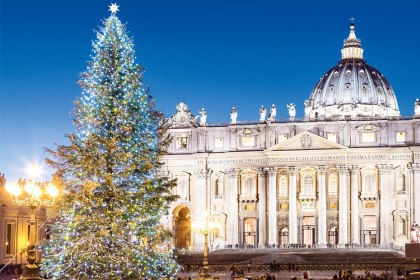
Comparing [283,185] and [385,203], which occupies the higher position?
[283,185]

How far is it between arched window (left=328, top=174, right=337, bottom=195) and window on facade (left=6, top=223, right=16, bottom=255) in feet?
141

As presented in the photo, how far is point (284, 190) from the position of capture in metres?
88.6

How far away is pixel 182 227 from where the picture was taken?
94750 mm

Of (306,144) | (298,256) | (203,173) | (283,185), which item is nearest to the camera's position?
(298,256)

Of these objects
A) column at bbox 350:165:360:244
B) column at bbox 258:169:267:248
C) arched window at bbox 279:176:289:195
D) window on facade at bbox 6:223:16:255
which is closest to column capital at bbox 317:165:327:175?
column at bbox 350:165:360:244

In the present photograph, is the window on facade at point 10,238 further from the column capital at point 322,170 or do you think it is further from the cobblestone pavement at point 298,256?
the column capital at point 322,170

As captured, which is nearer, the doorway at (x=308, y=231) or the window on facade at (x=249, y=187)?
the doorway at (x=308, y=231)

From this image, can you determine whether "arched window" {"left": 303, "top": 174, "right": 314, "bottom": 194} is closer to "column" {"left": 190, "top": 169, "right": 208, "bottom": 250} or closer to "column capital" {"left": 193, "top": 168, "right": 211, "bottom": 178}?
"column capital" {"left": 193, "top": 168, "right": 211, "bottom": 178}

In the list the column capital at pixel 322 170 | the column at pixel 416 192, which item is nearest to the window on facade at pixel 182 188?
the column capital at pixel 322 170

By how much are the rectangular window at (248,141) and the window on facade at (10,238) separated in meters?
42.1

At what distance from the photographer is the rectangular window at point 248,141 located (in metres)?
89.4

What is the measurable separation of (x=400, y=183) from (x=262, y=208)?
44.6ft

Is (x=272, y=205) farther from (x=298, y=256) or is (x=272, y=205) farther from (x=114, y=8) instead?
(x=114, y=8)

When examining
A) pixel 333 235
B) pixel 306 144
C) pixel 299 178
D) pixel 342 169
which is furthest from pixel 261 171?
pixel 333 235
